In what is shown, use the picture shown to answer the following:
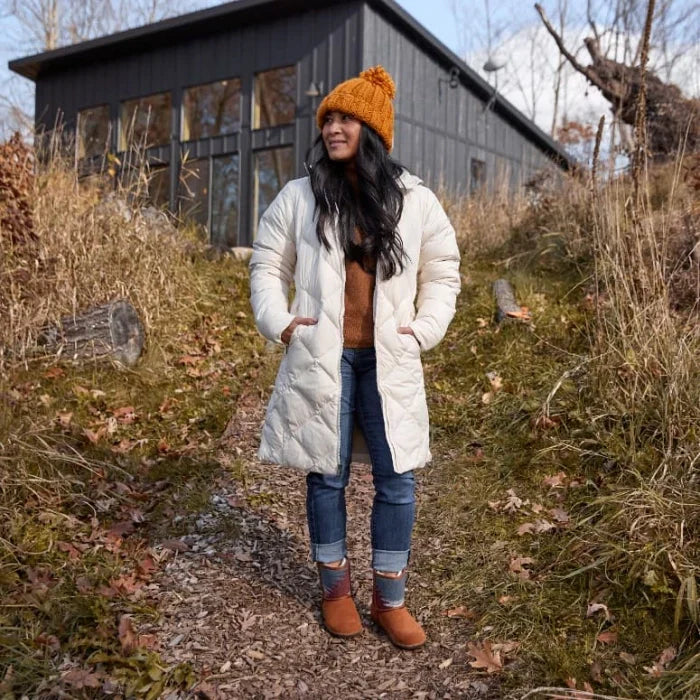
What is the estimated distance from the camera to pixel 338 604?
2.92m

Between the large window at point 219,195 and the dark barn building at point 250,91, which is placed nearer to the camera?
the dark barn building at point 250,91

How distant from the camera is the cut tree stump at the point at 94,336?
18.6ft

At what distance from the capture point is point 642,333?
4.04 meters

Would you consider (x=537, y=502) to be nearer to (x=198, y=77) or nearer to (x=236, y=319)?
(x=236, y=319)

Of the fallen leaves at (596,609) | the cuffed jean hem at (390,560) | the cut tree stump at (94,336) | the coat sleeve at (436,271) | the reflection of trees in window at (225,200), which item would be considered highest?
the reflection of trees in window at (225,200)

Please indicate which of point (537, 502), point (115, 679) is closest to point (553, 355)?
point (537, 502)

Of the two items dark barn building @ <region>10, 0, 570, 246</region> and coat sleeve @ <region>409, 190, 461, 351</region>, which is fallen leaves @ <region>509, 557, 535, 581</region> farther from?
dark barn building @ <region>10, 0, 570, 246</region>

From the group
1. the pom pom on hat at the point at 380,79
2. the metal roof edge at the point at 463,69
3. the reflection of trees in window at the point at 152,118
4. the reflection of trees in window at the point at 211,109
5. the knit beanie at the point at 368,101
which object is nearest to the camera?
the knit beanie at the point at 368,101

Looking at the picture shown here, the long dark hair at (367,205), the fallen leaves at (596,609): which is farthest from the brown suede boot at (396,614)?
the long dark hair at (367,205)

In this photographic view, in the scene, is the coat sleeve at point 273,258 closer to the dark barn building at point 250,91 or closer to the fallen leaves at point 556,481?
the fallen leaves at point 556,481

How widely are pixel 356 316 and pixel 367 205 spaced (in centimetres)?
42

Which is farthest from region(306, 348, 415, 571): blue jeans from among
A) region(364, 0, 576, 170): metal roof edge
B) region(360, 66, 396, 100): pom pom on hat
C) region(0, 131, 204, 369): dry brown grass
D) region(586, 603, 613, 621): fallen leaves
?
region(364, 0, 576, 170): metal roof edge

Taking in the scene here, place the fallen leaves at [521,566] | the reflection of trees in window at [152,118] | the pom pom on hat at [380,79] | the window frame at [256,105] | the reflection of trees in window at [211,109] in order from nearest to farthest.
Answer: the pom pom on hat at [380,79] < the fallen leaves at [521,566] < the window frame at [256,105] < the reflection of trees in window at [211,109] < the reflection of trees in window at [152,118]

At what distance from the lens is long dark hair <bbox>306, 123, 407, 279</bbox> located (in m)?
2.66
